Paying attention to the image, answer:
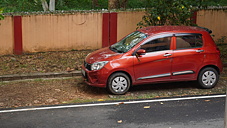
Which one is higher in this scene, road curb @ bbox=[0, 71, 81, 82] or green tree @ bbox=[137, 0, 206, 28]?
green tree @ bbox=[137, 0, 206, 28]

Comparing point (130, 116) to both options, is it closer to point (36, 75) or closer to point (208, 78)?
point (208, 78)

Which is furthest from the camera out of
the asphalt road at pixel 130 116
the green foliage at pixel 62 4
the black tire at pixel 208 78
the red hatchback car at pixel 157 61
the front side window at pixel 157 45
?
the green foliage at pixel 62 4

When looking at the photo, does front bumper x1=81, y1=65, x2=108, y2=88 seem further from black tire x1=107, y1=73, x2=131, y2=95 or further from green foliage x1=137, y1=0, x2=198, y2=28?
green foliage x1=137, y1=0, x2=198, y2=28

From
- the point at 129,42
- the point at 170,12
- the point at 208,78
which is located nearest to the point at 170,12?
the point at 170,12

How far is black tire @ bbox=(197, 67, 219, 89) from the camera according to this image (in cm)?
1020

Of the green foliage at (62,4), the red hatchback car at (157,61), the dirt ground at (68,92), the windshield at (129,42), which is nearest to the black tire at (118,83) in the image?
the red hatchback car at (157,61)

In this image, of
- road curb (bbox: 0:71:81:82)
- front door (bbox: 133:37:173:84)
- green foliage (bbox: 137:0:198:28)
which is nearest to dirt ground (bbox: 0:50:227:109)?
road curb (bbox: 0:71:81:82)

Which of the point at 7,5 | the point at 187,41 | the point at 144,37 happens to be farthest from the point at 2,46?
the point at 187,41

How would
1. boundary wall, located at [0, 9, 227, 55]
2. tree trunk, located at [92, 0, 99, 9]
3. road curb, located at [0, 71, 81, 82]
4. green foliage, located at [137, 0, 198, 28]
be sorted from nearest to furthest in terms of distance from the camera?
road curb, located at [0, 71, 81, 82]
green foliage, located at [137, 0, 198, 28]
boundary wall, located at [0, 9, 227, 55]
tree trunk, located at [92, 0, 99, 9]

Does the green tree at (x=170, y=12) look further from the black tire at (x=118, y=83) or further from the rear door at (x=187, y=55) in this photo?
the black tire at (x=118, y=83)

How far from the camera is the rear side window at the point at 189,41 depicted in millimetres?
10039

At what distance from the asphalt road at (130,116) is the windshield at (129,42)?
1759mm

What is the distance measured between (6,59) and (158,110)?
7.38m

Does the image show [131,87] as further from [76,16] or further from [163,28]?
[76,16]
